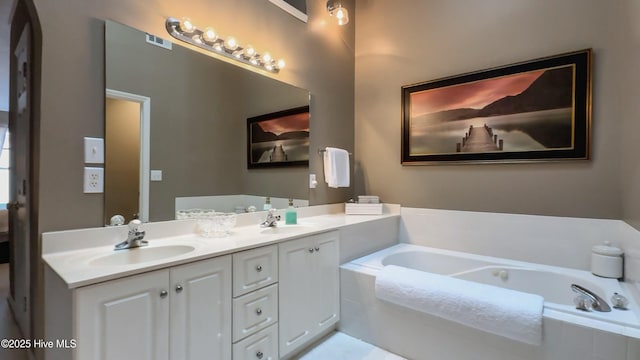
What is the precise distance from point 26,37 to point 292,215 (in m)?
1.85

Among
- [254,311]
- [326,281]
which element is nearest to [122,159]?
[254,311]

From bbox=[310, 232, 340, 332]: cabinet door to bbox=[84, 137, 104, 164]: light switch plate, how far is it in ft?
4.25

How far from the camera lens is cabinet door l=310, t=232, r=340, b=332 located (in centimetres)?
201

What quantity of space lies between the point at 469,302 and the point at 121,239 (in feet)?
6.35

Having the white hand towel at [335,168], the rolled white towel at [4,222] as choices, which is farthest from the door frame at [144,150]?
the rolled white towel at [4,222]

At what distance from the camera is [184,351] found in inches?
50.1

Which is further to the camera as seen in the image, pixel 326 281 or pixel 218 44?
pixel 326 281

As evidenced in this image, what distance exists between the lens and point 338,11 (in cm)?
264

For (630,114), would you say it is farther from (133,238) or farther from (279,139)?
(133,238)

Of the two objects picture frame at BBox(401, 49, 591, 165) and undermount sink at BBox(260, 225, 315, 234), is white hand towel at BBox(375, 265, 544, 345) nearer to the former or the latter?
undermount sink at BBox(260, 225, 315, 234)

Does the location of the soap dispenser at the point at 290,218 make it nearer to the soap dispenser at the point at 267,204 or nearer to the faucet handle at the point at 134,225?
the soap dispenser at the point at 267,204

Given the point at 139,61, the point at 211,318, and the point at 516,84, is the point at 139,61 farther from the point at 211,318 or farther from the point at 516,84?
the point at 516,84

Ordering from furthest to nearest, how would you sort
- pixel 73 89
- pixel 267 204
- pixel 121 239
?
pixel 267 204 → pixel 121 239 → pixel 73 89

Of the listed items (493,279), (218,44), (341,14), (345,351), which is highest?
(341,14)
